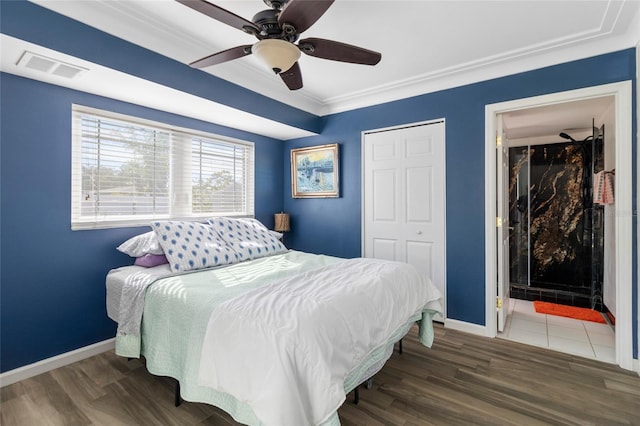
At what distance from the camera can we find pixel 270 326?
1370 mm

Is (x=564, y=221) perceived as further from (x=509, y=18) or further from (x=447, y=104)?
(x=509, y=18)

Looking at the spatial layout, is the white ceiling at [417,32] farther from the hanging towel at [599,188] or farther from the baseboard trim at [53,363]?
the baseboard trim at [53,363]

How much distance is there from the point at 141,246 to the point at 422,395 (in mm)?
2473

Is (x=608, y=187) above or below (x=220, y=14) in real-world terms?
below

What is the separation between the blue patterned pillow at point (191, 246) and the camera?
7.98ft

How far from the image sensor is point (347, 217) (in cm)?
394

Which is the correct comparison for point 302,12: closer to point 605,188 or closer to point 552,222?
point 605,188

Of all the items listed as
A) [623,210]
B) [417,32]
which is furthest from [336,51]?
[623,210]

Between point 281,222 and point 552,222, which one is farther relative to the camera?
point 552,222

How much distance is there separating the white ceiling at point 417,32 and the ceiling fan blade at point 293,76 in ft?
1.39

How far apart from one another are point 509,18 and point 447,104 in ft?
3.36

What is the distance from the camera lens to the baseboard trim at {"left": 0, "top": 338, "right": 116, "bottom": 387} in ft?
7.09

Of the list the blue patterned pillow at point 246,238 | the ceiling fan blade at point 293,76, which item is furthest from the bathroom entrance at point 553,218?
the ceiling fan blade at point 293,76

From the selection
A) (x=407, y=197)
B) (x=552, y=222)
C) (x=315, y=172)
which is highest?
(x=315, y=172)
